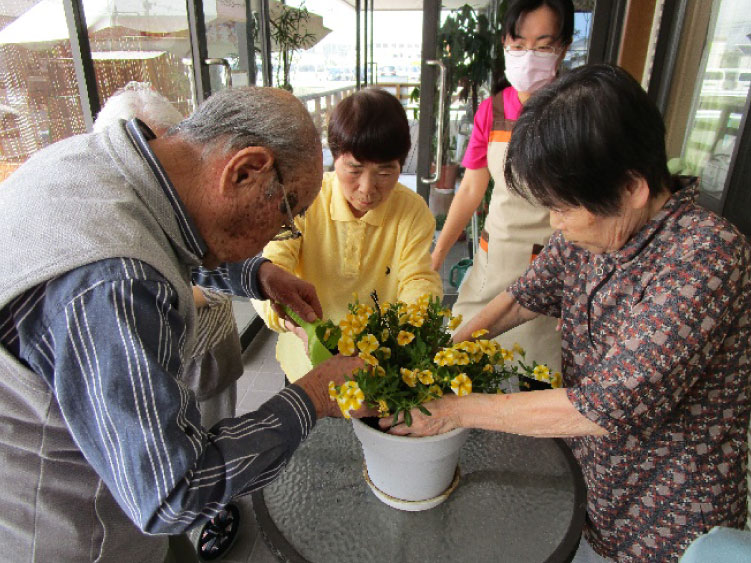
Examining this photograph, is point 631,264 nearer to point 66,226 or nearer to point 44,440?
point 66,226

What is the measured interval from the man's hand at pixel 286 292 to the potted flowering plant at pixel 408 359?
0.16 metres

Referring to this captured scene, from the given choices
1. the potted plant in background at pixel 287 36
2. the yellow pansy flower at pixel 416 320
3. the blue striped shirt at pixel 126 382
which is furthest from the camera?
the potted plant in background at pixel 287 36

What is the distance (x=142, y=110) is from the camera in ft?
5.20

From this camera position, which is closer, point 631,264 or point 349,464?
point 631,264

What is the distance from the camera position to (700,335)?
2.76ft

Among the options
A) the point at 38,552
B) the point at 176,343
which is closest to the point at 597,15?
the point at 176,343

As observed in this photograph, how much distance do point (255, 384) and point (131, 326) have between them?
8.15 ft

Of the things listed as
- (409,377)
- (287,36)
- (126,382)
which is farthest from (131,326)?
(287,36)

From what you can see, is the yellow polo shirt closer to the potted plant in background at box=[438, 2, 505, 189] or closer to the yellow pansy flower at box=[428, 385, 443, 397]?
the yellow pansy flower at box=[428, 385, 443, 397]

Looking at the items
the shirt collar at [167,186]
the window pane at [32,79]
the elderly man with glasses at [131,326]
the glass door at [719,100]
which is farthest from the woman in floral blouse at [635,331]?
the window pane at [32,79]

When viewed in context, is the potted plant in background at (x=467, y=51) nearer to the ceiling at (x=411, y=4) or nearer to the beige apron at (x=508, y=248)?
the ceiling at (x=411, y=4)

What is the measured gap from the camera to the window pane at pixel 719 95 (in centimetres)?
208

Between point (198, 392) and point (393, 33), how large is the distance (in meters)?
7.22

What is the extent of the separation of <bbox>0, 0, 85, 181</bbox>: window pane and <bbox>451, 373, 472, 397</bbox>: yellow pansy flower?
1.73 metres
